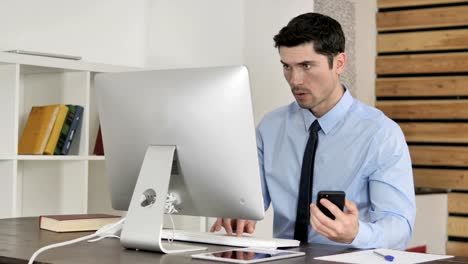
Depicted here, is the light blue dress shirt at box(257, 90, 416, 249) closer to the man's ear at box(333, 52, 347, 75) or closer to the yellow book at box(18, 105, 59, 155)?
the man's ear at box(333, 52, 347, 75)

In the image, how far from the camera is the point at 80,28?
15.1 feet

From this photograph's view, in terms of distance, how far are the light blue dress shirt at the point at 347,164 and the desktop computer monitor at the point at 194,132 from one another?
0.53 metres

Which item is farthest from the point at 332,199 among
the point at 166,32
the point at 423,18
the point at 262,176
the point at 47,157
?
the point at 423,18

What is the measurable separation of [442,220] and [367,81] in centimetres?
125

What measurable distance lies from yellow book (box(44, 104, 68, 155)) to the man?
1439 millimetres

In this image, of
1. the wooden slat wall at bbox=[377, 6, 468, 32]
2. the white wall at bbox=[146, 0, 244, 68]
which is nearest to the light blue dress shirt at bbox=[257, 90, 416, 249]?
the white wall at bbox=[146, 0, 244, 68]

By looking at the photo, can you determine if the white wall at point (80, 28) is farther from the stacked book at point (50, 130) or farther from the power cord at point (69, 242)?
the power cord at point (69, 242)

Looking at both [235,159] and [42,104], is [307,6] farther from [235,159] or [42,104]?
[235,159]

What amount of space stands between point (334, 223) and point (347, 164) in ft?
2.24

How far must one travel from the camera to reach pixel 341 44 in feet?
10.00

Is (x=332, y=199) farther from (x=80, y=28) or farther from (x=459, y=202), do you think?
(x=459, y=202)

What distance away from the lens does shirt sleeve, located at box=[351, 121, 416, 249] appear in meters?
2.58

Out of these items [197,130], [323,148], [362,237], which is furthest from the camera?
[323,148]

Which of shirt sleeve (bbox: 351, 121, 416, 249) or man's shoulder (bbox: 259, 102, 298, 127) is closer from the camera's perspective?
shirt sleeve (bbox: 351, 121, 416, 249)
